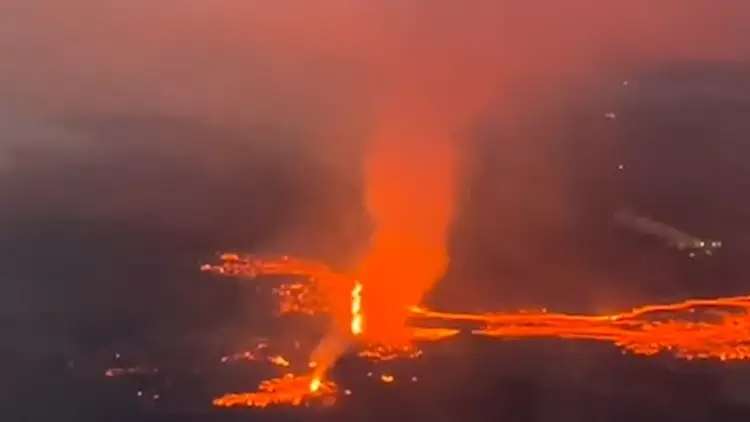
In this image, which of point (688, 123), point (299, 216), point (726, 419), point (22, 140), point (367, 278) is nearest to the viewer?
point (726, 419)

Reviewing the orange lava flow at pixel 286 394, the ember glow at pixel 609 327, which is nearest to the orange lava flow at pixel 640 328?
the ember glow at pixel 609 327

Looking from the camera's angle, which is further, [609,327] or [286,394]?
[609,327]

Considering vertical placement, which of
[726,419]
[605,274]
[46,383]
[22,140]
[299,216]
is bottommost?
[726,419]

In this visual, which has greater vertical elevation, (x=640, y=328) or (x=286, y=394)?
(x=640, y=328)

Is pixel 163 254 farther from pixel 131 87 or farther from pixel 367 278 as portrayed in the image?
pixel 131 87

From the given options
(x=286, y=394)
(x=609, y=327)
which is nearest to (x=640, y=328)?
(x=609, y=327)

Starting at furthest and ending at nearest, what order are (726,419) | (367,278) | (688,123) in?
1. (688,123)
2. (367,278)
3. (726,419)

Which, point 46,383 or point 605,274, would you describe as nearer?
point 46,383

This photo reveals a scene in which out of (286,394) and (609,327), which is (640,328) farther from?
(286,394)

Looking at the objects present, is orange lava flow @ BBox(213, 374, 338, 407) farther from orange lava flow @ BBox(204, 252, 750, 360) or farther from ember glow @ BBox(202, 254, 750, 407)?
orange lava flow @ BBox(204, 252, 750, 360)

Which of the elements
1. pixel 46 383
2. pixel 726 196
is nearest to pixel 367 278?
pixel 46 383
